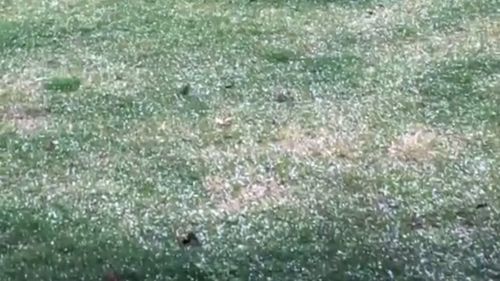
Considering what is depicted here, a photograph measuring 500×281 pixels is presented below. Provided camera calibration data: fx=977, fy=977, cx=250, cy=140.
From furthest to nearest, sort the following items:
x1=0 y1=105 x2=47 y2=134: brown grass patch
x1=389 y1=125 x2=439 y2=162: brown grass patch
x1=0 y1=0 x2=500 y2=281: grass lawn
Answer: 1. x1=0 y1=105 x2=47 y2=134: brown grass patch
2. x1=389 y1=125 x2=439 y2=162: brown grass patch
3. x1=0 y1=0 x2=500 y2=281: grass lawn

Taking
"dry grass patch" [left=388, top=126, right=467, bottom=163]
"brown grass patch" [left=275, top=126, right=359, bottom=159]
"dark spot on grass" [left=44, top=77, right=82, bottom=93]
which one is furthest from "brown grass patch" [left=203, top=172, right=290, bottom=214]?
"dark spot on grass" [left=44, top=77, right=82, bottom=93]

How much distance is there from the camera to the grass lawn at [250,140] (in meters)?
5.83

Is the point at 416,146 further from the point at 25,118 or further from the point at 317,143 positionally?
the point at 25,118

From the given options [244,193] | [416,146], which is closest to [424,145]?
[416,146]

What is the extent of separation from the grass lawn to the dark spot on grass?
0.02 m

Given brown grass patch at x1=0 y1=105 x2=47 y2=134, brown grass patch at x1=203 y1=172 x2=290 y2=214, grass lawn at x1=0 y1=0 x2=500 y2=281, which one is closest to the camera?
grass lawn at x1=0 y1=0 x2=500 y2=281

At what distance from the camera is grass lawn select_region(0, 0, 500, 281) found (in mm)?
5832

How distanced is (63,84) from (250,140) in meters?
2.02

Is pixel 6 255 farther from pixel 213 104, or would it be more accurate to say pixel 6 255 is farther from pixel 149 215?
pixel 213 104

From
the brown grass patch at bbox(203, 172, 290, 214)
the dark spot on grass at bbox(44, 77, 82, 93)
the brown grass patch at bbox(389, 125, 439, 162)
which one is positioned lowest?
the dark spot on grass at bbox(44, 77, 82, 93)

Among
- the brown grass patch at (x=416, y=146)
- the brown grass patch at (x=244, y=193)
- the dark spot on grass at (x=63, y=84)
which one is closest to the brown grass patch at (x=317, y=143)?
the brown grass patch at (x=416, y=146)

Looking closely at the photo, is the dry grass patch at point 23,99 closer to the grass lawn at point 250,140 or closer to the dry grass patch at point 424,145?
the grass lawn at point 250,140

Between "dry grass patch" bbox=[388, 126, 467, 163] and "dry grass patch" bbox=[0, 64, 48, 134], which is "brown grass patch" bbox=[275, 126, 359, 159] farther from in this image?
"dry grass patch" bbox=[0, 64, 48, 134]

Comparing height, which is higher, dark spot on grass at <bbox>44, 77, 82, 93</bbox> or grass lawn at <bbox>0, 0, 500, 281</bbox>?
grass lawn at <bbox>0, 0, 500, 281</bbox>
